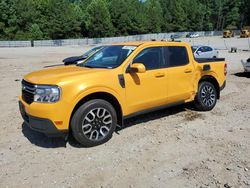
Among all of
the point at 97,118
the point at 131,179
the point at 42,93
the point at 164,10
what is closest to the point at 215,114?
the point at 97,118

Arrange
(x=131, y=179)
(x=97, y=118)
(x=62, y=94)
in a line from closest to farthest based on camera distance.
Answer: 1. (x=131, y=179)
2. (x=62, y=94)
3. (x=97, y=118)

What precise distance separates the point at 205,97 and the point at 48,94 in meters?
3.91

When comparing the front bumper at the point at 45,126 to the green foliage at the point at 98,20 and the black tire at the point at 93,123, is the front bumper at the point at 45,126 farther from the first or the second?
the green foliage at the point at 98,20

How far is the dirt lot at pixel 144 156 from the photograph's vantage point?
4.05 m

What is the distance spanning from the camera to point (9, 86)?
11.1 m

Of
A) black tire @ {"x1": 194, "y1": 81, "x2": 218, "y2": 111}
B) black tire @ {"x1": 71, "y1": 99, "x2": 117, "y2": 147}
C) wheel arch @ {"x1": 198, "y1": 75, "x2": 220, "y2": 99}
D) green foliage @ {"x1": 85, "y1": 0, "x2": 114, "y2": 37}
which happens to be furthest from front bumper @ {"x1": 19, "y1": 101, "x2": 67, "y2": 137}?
green foliage @ {"x1": 85, "y1": 0, "x2": 114, "y2": 37}

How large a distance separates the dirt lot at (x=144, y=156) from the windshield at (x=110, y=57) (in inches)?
53.8

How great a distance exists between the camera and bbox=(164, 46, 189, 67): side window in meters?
6.15

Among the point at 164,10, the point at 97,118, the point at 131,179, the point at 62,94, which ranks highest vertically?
the point at 164,10

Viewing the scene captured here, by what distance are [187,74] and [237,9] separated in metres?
110

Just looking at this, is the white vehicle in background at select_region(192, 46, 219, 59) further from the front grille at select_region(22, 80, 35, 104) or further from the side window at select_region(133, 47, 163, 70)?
the front grille at select_region(22, 80, 35, 104)

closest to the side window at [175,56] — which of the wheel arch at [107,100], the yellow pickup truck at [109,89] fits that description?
the yellow pickup truck at [109,89]

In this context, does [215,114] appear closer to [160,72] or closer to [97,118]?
[160,72]

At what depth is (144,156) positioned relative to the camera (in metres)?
4.76
